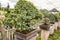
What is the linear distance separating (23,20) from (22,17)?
0.07 meters

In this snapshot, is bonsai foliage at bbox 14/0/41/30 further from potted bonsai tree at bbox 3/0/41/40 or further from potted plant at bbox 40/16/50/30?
potted plant at bbox 40/16/50/30

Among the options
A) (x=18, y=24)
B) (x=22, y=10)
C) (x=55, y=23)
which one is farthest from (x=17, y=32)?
(x=55, y=23)

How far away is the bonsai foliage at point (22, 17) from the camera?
3188 mm

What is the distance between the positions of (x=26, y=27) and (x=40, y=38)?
118 cm

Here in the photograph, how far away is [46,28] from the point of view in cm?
382

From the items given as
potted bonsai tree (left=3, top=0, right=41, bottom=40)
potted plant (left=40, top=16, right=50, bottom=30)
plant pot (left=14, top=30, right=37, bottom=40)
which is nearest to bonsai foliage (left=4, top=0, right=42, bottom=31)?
potted bonsai tree (left=3, top=0, right=41, bottom=40)

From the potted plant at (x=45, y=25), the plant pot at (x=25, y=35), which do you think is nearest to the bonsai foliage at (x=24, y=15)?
the plant pot at (x=25, y=35)

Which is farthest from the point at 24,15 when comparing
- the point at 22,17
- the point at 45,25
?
the point at 45,25

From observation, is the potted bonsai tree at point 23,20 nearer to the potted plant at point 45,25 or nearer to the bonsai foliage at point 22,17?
the bonsai foliage at point 22,17

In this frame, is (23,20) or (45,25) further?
(45,25)

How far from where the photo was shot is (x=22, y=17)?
3.18 meters

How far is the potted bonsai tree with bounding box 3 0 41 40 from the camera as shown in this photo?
3188mm

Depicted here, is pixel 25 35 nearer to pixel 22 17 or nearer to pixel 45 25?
pixel 22 17

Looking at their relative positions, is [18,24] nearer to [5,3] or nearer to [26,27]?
[26,27]
